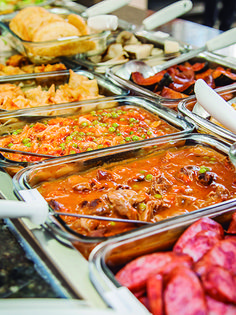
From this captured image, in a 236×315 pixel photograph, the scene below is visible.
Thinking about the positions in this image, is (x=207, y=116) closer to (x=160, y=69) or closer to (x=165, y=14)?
(x=160, y=69)

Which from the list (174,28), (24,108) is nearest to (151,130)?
(24,108)

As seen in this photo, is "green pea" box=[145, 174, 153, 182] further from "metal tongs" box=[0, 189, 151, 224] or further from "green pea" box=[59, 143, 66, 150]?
"green pea" box=[59, 143, 66, 150]

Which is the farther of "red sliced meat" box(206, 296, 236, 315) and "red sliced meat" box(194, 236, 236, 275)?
"red sliced meat" box(194, 236, 236, 275)

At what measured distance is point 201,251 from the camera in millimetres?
1264

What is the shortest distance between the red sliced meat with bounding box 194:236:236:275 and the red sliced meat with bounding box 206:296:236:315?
0.30 ft

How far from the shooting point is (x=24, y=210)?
4.23 ft

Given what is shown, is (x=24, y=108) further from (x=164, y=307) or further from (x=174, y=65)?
(x=164, y=307)

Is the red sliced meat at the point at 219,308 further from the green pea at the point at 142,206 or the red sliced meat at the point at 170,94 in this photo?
the red sliced meat at the point at 170,94

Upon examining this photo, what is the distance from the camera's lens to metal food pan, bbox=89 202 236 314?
1.07m

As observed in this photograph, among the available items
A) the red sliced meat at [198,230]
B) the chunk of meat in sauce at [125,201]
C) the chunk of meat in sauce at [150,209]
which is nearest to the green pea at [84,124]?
the chunk of meat in sauce at [125,201]

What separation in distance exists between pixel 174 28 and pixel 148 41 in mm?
679

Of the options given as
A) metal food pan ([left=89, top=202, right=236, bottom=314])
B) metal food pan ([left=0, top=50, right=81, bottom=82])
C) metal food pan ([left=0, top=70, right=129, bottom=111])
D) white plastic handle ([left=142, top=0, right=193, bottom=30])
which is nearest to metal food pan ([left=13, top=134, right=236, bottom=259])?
metal food pan ([left=89, top=202, right=236, bottom=314])

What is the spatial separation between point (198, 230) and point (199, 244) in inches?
2.4

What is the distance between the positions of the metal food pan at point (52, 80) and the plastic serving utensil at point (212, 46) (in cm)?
48
